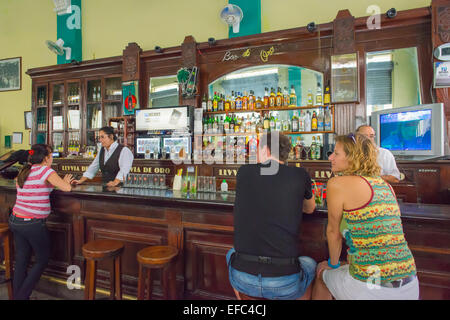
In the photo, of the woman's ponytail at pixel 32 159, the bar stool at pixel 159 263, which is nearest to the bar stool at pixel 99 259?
the bar stool at pixel 159 263

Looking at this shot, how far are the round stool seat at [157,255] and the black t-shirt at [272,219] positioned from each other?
0.55 meters

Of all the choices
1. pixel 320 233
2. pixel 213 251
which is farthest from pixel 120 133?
pixel 320 233

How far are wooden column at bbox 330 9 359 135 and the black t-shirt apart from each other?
2.87m

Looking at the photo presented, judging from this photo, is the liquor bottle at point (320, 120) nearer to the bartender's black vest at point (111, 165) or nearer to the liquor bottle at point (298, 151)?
the liquor bottle at point (298, 151)

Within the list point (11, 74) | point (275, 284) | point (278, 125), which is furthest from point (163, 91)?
point (275, 284)

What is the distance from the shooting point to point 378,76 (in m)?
4.41

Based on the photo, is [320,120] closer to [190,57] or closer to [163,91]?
[190,57]

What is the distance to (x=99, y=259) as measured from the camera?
6.36 feet

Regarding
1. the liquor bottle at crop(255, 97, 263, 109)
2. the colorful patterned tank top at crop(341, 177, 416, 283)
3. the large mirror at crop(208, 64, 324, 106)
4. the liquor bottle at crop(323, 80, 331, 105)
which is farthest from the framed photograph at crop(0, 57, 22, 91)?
the colorful patterned tank top at crop(341, 177, 416, 283)

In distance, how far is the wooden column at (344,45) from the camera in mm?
3887

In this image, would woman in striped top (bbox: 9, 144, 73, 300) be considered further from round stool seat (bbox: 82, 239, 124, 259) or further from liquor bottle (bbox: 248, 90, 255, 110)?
liquor bottle (bbox: 248, 90, 255, 110)

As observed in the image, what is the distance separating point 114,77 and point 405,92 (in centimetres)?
508

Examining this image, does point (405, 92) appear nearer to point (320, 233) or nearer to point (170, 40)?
point (320, 233)

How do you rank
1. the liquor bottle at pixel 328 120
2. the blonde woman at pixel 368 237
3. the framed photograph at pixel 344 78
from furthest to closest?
1. the liquor bottle at pixel 328 120
2. the framed photograph at pixel 344 78
3. the blonde woman at pixel 368 237
